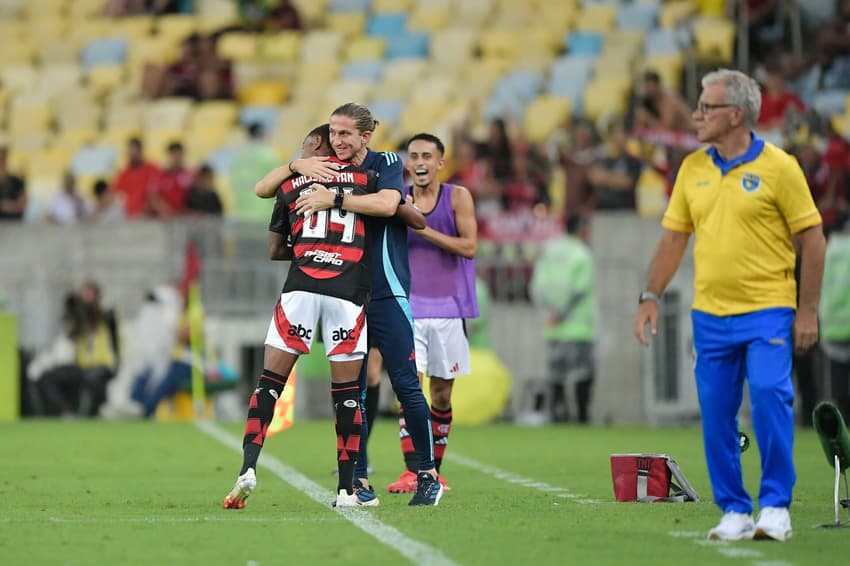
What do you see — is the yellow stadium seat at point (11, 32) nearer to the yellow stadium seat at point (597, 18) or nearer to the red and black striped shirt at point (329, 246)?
the yellow stadium seat at point (597, 18)

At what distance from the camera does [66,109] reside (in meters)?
29.3

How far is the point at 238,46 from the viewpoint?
2933 centimetres

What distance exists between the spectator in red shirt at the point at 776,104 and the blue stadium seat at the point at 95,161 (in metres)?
10.7

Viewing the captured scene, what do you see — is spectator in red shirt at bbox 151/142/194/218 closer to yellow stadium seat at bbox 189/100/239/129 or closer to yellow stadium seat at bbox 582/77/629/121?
yellow stadium seat at bbox 189/100/239/129

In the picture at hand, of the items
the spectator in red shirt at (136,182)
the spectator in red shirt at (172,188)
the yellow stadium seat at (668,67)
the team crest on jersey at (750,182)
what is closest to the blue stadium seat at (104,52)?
the spectator in red shirt at (136,182)

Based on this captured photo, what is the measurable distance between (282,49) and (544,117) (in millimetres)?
6213

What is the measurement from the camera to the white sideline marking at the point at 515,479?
10031mm

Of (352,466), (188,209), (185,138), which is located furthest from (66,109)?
(352,466)

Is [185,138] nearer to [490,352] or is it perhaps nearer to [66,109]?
[66,109]

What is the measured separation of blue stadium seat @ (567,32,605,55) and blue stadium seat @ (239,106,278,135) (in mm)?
4715

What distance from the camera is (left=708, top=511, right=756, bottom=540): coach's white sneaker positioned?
749cm

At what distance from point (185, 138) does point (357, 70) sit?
9.82ft

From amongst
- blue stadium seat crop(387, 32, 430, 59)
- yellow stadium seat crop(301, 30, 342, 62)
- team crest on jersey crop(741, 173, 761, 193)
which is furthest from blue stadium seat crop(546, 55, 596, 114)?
team crest on jersey crop(741, 173, 761, 193)

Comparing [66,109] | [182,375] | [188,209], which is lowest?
[182,375]
